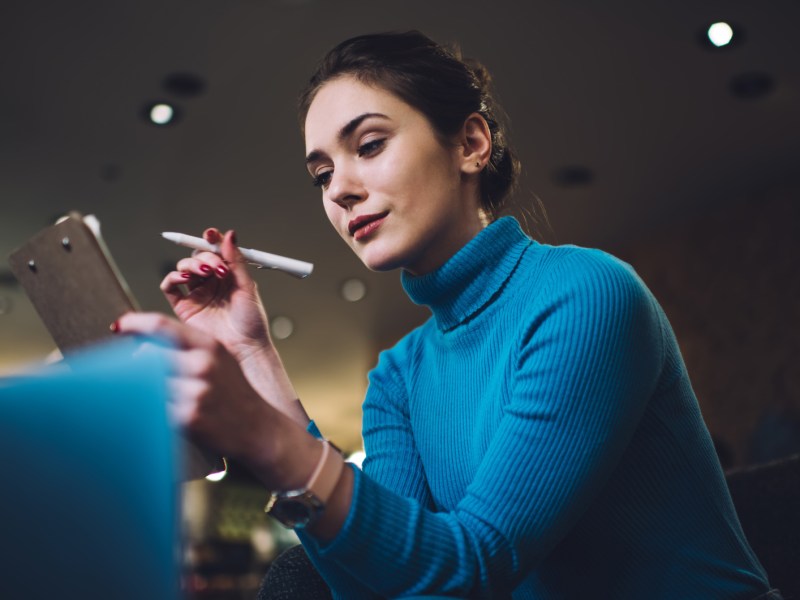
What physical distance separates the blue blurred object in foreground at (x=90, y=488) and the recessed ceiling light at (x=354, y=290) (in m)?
5.35

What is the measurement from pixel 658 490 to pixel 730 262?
431 centimetres

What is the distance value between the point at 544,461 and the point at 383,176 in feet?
1.47

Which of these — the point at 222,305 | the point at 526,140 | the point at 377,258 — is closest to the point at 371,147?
the point at 377,258

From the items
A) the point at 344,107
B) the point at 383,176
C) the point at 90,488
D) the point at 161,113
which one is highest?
the point at 161,113

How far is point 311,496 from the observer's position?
59cm

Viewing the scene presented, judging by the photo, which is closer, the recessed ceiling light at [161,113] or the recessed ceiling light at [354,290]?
the recessed ceiling light at [161,113]

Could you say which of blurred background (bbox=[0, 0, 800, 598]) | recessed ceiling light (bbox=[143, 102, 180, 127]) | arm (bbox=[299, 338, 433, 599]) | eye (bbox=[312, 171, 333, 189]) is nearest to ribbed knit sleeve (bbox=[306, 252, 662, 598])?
arm (bbox=[299, 338, 433, 599])

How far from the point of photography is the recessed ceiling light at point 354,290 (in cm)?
590

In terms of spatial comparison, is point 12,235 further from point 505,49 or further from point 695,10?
point 695,10

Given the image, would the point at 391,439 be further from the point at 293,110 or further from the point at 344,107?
the point at 293,110

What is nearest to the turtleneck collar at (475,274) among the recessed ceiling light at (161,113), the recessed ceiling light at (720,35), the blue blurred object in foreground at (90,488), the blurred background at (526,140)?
the blue blurred object in foreground at (90,488)

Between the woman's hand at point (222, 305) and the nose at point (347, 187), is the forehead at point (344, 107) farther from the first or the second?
the woman's hand at point (222, 305)

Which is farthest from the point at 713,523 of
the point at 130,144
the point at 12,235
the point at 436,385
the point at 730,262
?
the point at 12,235

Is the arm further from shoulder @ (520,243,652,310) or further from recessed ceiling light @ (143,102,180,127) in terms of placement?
recessed ceiling light @ (143,102,180,127)
